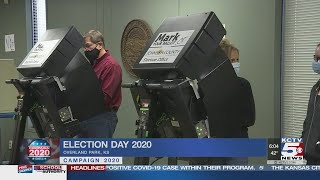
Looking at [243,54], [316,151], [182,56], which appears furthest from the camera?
[243,54]

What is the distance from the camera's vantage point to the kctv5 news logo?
840 millimetres

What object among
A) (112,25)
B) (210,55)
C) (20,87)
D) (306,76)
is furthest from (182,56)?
(112,25)

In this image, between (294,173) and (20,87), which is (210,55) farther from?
(20,87)

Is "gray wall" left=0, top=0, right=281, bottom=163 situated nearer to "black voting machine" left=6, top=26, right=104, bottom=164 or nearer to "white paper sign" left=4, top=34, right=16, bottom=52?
"white paper sign" left=4, top=34, right=16, bottom=52

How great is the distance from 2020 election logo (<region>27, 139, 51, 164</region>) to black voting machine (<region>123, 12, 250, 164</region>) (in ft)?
2.10

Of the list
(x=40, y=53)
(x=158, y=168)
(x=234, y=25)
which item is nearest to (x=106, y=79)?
(x=40, y=53)

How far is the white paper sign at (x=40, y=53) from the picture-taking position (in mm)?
2170

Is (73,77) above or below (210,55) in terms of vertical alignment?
below

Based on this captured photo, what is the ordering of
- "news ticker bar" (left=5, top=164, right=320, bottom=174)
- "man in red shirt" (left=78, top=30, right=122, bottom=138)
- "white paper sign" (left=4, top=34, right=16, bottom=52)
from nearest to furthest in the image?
"news ticker bar" (left=5, top=164, right=320, bottom=174)
"man in red shirt" (left=78, top=30, right=122, bottom=138)
"white paper sign" (left=4, top=34, right=16, bottom=52)

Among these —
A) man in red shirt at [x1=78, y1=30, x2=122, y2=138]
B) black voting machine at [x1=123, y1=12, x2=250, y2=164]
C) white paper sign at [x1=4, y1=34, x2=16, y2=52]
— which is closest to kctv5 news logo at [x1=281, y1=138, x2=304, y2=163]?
black voting machine at [x1=123, y1=12, x2=250, y2=164]

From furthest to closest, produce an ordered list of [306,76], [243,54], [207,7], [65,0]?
1. [65,0]
2. [207,7]
3. [243,54]
4. [306,76]

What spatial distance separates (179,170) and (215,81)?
0.75m

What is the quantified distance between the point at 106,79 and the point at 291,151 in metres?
2.21

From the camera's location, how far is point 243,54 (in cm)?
384
